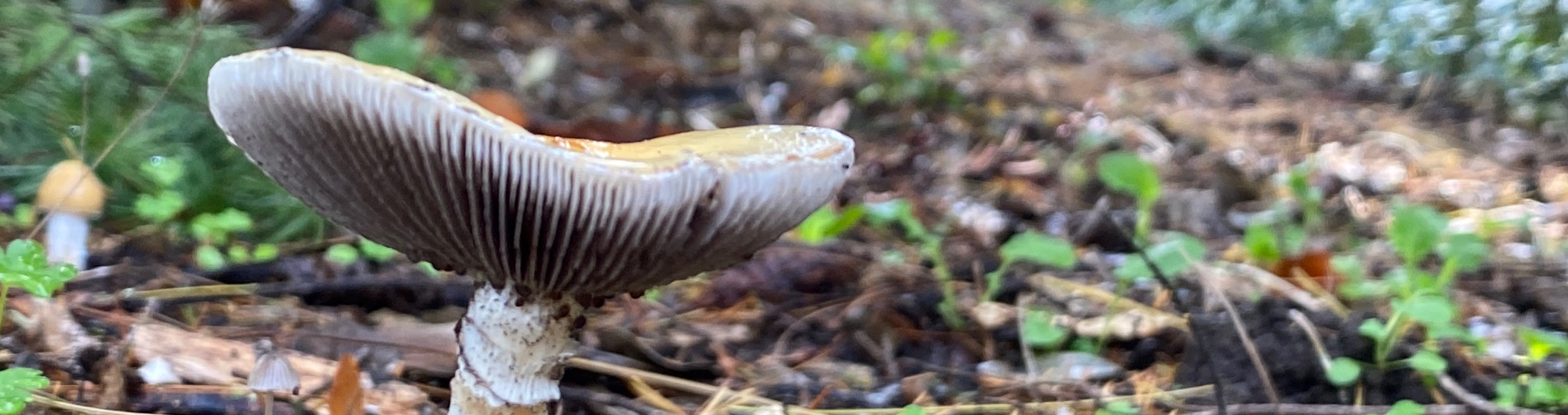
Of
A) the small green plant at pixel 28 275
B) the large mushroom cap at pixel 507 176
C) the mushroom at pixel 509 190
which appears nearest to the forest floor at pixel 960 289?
the small green plant at pixel 28 275

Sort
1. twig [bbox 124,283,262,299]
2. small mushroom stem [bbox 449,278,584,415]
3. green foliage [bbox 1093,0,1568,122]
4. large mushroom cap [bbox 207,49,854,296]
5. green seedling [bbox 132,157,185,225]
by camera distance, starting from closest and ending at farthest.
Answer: large mushroom cap [bbox 207,49,854,296] < small mushroom stem [bbox 449,278,584,415] < twig [bbox 124,283,262,299] < green seedling [bbox 132,157,185,225] < green foliage [bbox 1093,0,1568,122]

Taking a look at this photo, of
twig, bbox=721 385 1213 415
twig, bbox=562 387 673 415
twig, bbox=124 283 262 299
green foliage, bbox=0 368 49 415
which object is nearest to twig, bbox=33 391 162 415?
green foliage, bbox=0 368 49 415

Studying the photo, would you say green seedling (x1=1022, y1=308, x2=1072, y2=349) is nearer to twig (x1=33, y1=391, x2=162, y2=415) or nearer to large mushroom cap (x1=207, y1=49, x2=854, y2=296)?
large mushroom cap (x1=207, y1=49, x2=854, y2=296)

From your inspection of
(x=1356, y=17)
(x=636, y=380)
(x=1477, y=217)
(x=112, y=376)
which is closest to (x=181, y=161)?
(x=112, y=376)

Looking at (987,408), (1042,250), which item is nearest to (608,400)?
(987,408)

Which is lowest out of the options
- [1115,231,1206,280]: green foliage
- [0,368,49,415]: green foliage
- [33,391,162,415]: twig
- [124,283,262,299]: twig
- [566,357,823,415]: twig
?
[0,368,49,415]: green foliage

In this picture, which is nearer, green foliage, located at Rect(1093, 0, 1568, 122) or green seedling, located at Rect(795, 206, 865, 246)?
green seedling, located at Rect(795, 206, 865, 246)
